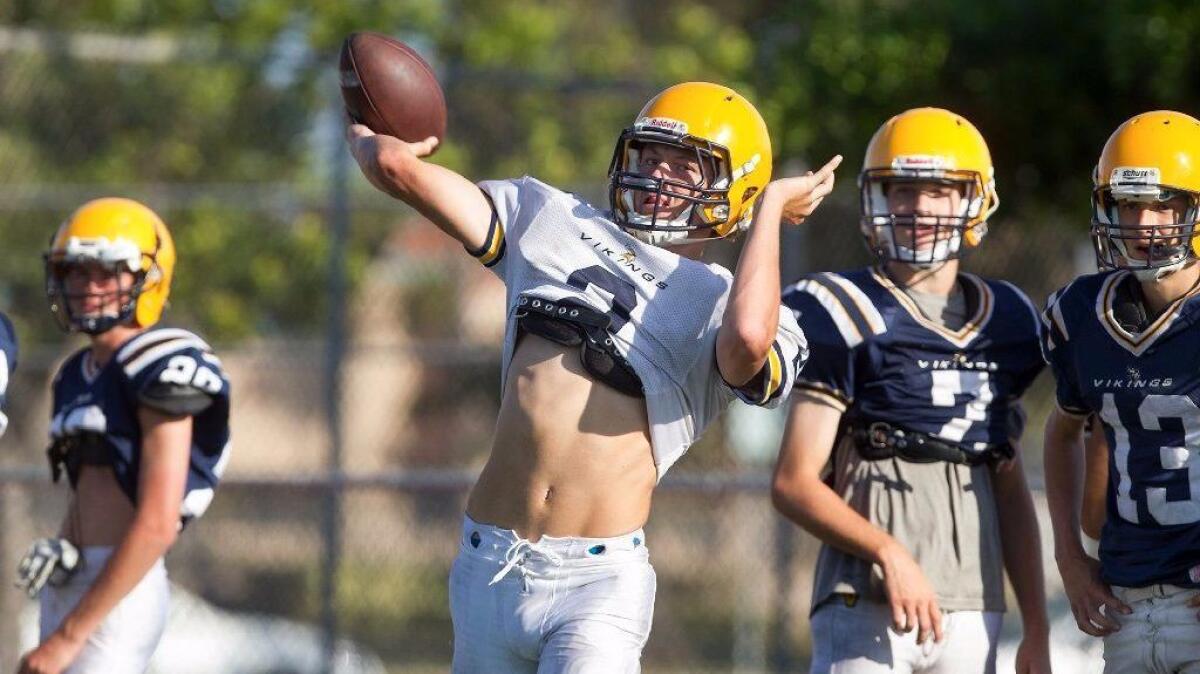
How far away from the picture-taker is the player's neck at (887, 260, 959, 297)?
4.82m

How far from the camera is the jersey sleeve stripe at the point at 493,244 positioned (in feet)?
13.9

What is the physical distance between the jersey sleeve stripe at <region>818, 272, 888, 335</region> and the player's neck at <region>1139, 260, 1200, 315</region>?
Result: 0.70 meters

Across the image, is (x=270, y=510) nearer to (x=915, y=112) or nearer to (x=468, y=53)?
(x=468, y=53)

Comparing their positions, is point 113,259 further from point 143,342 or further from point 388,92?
point 388,92

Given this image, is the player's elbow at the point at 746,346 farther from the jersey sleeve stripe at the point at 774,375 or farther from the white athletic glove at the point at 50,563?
the white athletic glove at the point at 50,563

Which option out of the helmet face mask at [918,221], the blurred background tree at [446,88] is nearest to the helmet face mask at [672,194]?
the helmet face mask at [918,221]

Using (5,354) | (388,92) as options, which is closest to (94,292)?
(5,354)

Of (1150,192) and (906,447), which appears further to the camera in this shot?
(906,447)

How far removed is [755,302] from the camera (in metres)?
3.91

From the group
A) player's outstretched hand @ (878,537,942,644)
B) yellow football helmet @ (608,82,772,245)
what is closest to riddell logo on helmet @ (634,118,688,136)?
yellow football helmet @ (608,82,772,245)

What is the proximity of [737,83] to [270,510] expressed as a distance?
3.98m

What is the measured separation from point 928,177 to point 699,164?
82cm

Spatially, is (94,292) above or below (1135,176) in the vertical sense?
below

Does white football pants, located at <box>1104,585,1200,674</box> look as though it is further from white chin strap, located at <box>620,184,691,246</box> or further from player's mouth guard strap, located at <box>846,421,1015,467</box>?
white chin strap, located at <box>620,184,691,246</box>
